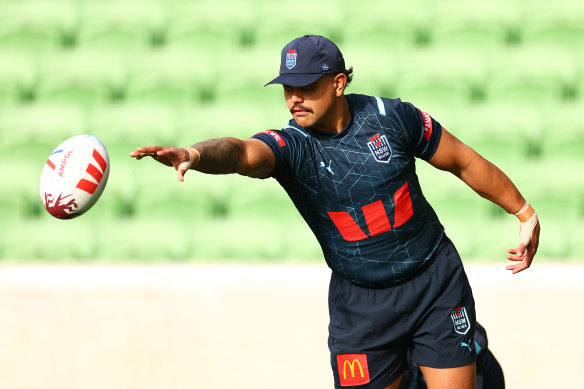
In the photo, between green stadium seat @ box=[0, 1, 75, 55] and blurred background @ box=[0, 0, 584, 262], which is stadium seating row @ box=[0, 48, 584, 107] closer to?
blurred background @ box=[0, 0, 584, 262]

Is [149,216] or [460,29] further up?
[460,29]

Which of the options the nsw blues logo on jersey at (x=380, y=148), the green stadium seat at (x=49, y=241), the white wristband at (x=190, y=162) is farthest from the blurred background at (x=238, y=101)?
the white wristband at (x=190, y=162)

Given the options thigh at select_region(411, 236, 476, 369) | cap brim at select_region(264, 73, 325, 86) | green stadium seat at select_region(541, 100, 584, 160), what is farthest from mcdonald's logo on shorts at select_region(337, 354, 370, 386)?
green stadium seat at select_region(541, 100, 584, 160)

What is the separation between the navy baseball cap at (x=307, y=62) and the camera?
9.39 feet

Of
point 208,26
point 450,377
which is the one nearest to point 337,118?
point 450,377

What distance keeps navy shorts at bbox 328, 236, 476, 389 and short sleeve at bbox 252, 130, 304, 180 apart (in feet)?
1.90

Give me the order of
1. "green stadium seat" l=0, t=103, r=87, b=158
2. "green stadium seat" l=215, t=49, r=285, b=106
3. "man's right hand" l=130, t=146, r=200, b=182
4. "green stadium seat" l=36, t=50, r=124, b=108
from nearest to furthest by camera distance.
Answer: "man's right hand" l=130, t=146, r=200, b=182, "green stadium seat" l=0, t=103, r=87, b=158, "green stadium seat" l=215, t=49, r=285, b=106, "green stadium seat" l=36, t=50, r=124, b=108

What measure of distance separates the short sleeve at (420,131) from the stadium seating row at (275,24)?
327 cm

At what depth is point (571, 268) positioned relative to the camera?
4.23 metres

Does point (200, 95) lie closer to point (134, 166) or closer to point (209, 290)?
point (134, 166)

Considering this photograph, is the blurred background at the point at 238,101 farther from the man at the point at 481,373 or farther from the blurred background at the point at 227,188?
the man at the point at 481,373

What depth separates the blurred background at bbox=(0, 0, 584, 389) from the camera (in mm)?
4344

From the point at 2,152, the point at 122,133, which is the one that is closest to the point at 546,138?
the point at 122,133

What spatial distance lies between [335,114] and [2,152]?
358 centimetres
